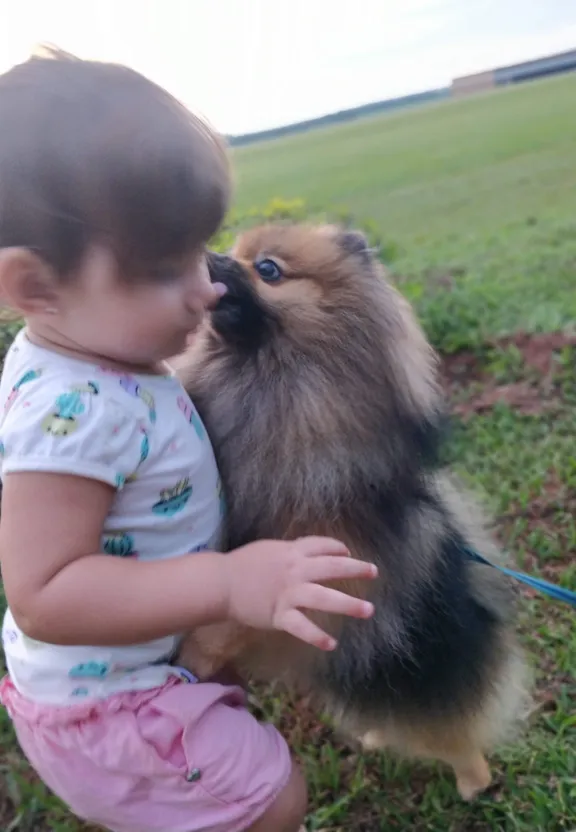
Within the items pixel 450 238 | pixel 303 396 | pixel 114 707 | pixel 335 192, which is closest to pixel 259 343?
pixel 303 396

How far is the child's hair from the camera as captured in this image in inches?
38.7

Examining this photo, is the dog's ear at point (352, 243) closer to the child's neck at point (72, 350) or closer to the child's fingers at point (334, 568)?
the child's neck at point (72, 350)

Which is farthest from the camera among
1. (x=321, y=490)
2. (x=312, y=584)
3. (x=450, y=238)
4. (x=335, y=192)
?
(x=450, y=238)

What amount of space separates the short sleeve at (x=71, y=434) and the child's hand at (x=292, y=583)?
202 millimetres

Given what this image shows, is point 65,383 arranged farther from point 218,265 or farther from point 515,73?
point 515,73

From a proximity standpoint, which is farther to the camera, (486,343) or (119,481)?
(486,343)

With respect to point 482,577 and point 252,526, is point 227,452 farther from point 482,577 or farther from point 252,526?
point 482,577

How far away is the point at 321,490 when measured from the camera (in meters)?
1.36

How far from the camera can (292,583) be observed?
1.05 m

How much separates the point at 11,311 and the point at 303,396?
0.48 meters

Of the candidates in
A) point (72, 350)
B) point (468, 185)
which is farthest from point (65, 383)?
point (468, 185)

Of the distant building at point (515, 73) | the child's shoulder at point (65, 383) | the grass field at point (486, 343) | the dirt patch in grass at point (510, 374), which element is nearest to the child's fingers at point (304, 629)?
the child's shoulder at point (65, 383)

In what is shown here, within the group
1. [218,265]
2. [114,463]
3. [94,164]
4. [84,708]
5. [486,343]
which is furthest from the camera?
[486,343]

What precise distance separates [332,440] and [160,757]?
1.80 feet
